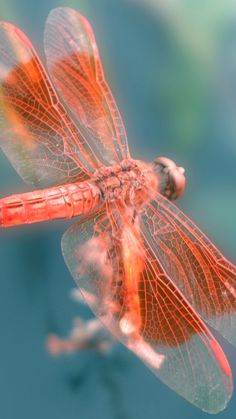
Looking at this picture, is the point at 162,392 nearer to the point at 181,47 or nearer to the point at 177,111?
the point at 177,111

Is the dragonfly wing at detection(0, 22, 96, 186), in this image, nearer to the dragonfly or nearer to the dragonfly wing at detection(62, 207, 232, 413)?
the dragonfly

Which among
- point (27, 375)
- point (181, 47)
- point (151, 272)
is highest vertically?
point (181, 47)

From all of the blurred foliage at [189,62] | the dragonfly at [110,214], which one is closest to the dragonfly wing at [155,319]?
the dragonfly at [110,214]

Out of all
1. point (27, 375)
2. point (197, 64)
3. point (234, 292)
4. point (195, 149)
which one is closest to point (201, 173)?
point (195, 149)

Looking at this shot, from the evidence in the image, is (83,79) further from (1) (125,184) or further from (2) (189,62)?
(2) (189,62)

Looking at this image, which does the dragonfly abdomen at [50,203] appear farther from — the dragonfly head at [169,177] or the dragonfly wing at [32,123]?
the dragonfly head at [169,177]

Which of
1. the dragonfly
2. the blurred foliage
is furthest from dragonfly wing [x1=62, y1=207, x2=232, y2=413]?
the blurred foliage

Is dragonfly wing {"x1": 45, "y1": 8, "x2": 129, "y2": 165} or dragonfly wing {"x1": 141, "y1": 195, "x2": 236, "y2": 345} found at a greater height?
dragonfly wing {"x1": 45, "y1": 8, "x2": 129, "y2": 165}
